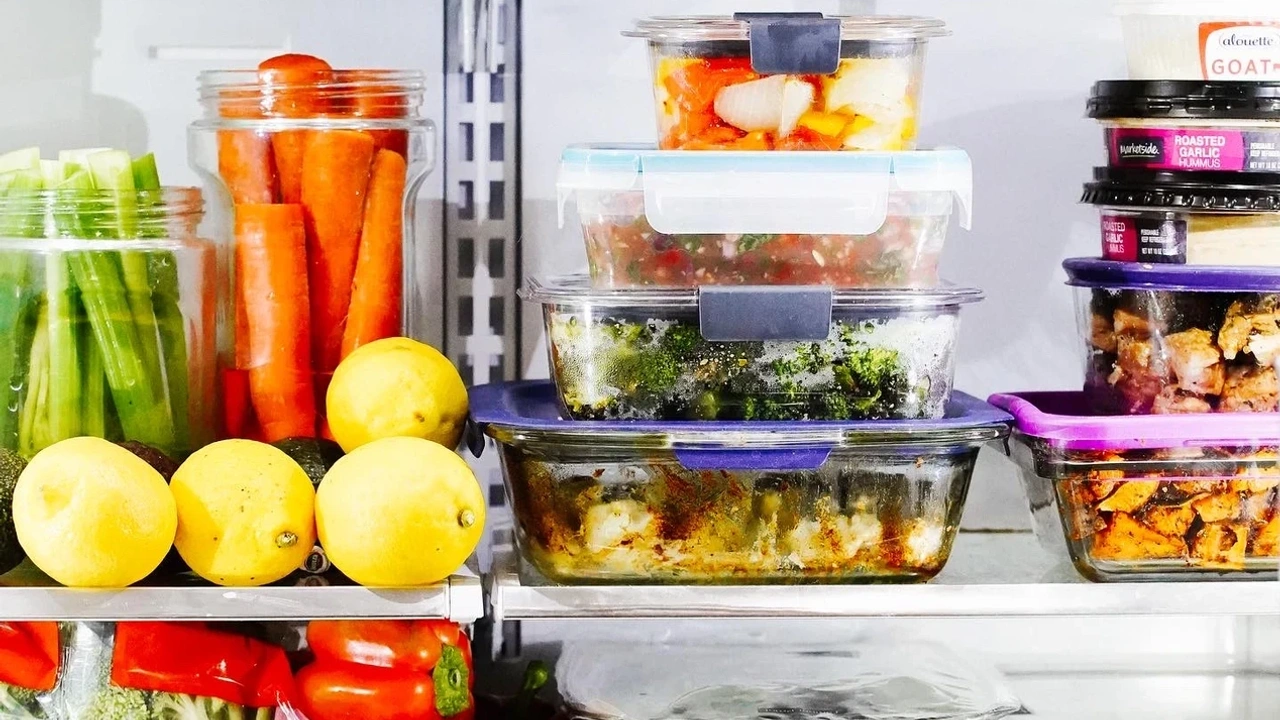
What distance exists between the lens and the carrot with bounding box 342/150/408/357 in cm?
114

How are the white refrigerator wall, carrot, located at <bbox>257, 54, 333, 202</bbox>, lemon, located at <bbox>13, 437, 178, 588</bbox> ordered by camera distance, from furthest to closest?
the white refrigerator wall → carrot, located at <bbox>257, 54, 333, 202</bbox> → lemon, located at <bbox>13, 437, 178, 588</bbox>

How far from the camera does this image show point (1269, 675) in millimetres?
1420

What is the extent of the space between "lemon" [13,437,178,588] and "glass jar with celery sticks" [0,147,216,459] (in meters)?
0.14

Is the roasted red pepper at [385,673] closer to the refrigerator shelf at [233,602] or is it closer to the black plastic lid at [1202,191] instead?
the refrigerator shelf at [233,602]

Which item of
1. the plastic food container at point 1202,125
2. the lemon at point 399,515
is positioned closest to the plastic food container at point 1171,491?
the plastic food container at point 1202,125

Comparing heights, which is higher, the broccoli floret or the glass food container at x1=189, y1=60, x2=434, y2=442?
the glass food container at x1=189, y1=60, x2=434, y2=442

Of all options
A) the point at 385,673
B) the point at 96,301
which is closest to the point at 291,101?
the point at 96,301

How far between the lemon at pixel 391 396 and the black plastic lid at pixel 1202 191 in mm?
570

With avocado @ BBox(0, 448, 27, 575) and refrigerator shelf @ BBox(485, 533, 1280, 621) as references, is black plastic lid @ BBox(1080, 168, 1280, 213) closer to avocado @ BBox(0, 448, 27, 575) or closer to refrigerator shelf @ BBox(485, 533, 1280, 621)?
A: refrigerator shelf @ BBox(485, 533, 1280, 621)

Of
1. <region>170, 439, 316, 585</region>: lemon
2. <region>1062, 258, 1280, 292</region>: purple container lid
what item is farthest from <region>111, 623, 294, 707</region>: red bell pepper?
<region>1062, 258, 1280, 292</region>: purple container lid

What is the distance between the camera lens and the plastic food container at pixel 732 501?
0.99 metres

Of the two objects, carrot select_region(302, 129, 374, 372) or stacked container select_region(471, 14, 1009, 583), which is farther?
carrot select_region(302, 129, 374, 372)

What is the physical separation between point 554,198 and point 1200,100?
1.93ft

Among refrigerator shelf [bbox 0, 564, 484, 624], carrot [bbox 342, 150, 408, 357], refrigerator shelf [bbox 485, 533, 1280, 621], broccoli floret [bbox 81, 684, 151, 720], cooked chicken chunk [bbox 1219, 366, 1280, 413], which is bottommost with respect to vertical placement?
broccoli floret [bbox 81, 684, 151, 720]
